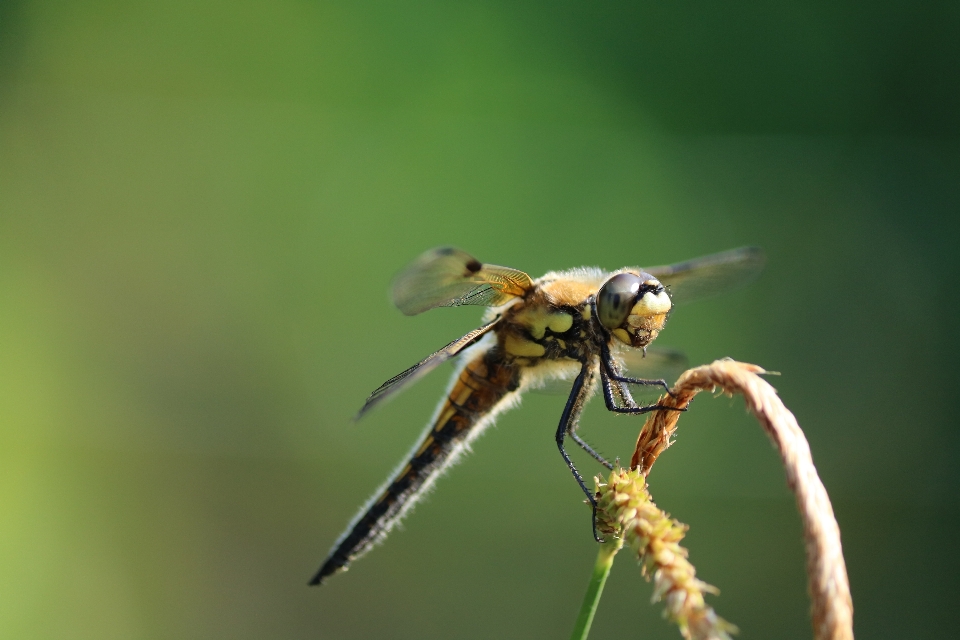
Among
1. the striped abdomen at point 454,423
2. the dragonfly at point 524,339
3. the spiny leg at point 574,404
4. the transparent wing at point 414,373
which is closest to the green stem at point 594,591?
the transparent wing at point 414,373

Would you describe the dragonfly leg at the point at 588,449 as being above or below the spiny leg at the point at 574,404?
below

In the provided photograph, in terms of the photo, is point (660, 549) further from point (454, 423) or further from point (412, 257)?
point (412, 257)

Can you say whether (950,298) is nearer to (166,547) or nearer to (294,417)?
(294,417)

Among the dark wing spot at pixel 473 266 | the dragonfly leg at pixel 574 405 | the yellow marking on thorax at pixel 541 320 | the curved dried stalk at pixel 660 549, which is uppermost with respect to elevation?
the dark wing spot at pixel 473 266

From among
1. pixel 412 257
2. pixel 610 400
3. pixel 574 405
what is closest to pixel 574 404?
pixel 574 405

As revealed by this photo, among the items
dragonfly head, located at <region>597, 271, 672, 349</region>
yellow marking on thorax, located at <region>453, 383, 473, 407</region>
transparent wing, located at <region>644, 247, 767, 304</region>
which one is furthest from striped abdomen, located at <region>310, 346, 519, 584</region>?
transparent wing, located at <region>644, 247, 767, 304</region>

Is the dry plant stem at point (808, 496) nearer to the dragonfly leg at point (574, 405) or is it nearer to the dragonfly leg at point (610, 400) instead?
the dragonfly leg at point (610, 400)

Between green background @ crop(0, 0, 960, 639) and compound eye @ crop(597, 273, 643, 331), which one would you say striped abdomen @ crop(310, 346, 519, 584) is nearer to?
compound eye @ crop(597, 273, 643, 331)
